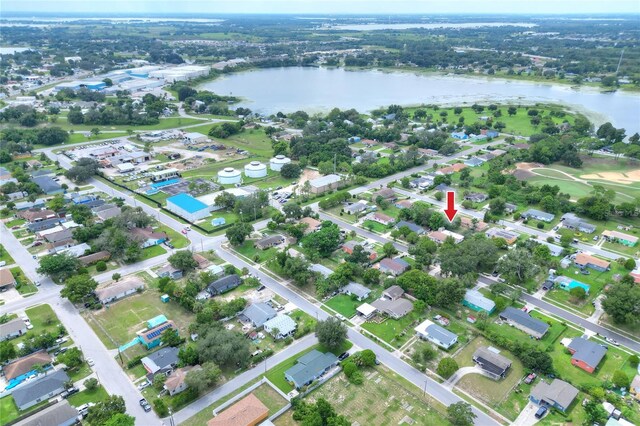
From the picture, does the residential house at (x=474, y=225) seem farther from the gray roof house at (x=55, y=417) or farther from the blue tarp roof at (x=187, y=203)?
the gray roof house at (x=55, y=417)

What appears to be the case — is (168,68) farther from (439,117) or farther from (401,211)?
(401,211)

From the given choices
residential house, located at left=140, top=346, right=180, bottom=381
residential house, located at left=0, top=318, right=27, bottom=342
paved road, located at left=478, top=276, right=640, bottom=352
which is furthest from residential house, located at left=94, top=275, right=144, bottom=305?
paved road, located at left=478, top=276, right=640, bottom=352

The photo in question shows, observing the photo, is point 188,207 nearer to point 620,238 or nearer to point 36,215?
point 36,215

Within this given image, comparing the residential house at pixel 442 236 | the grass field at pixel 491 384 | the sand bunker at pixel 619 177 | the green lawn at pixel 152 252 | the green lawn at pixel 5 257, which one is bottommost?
the green lawn at pixel 5 257

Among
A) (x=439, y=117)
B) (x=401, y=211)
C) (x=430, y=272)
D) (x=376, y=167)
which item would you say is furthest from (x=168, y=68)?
(x=430, y=272)

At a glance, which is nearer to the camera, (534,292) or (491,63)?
(534,292)

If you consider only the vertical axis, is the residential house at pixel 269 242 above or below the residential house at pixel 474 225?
below

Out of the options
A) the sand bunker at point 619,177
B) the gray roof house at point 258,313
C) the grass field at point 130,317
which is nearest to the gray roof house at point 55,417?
the grass field at point 130,317
